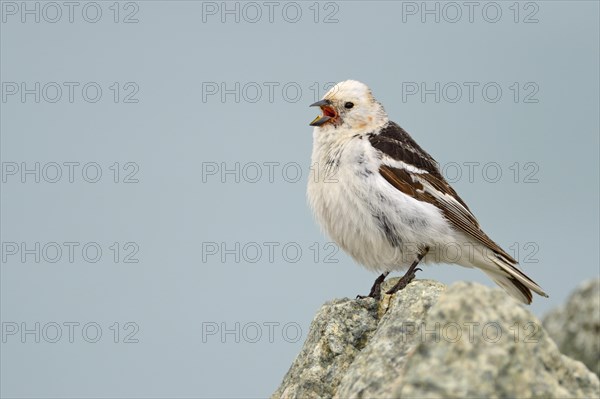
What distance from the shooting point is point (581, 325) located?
5.77 metres

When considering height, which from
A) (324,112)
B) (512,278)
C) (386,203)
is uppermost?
(324,112)

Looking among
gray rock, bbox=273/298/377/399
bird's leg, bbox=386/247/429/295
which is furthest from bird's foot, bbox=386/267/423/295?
gray rock, bbox=273/298/377/399

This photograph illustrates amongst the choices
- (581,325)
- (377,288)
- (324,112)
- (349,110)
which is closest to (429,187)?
(349,110)

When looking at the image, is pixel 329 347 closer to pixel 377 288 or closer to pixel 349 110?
pixel 377 288

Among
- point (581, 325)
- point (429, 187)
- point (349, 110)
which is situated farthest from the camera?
point (349, 110)

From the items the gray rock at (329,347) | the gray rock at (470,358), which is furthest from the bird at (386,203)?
the gray rock at (470,358)

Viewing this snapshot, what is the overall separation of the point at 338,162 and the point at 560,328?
14.1ft

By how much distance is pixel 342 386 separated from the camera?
5.79 meters

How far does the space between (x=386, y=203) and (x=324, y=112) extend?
184cm

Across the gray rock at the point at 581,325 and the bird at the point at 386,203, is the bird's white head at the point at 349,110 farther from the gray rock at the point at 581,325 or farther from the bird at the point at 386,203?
the gray rock at the point at 581,325

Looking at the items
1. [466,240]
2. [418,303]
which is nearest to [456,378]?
[418,303]

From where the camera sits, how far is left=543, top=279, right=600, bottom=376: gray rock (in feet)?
18.5

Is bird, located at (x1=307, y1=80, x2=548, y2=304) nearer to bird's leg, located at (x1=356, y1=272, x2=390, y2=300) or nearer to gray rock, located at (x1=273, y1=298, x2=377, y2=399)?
bird's leg, located at (x1=356, y1=272, x2=390, y2=300)

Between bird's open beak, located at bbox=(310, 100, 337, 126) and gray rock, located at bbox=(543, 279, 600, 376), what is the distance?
4999 mm
